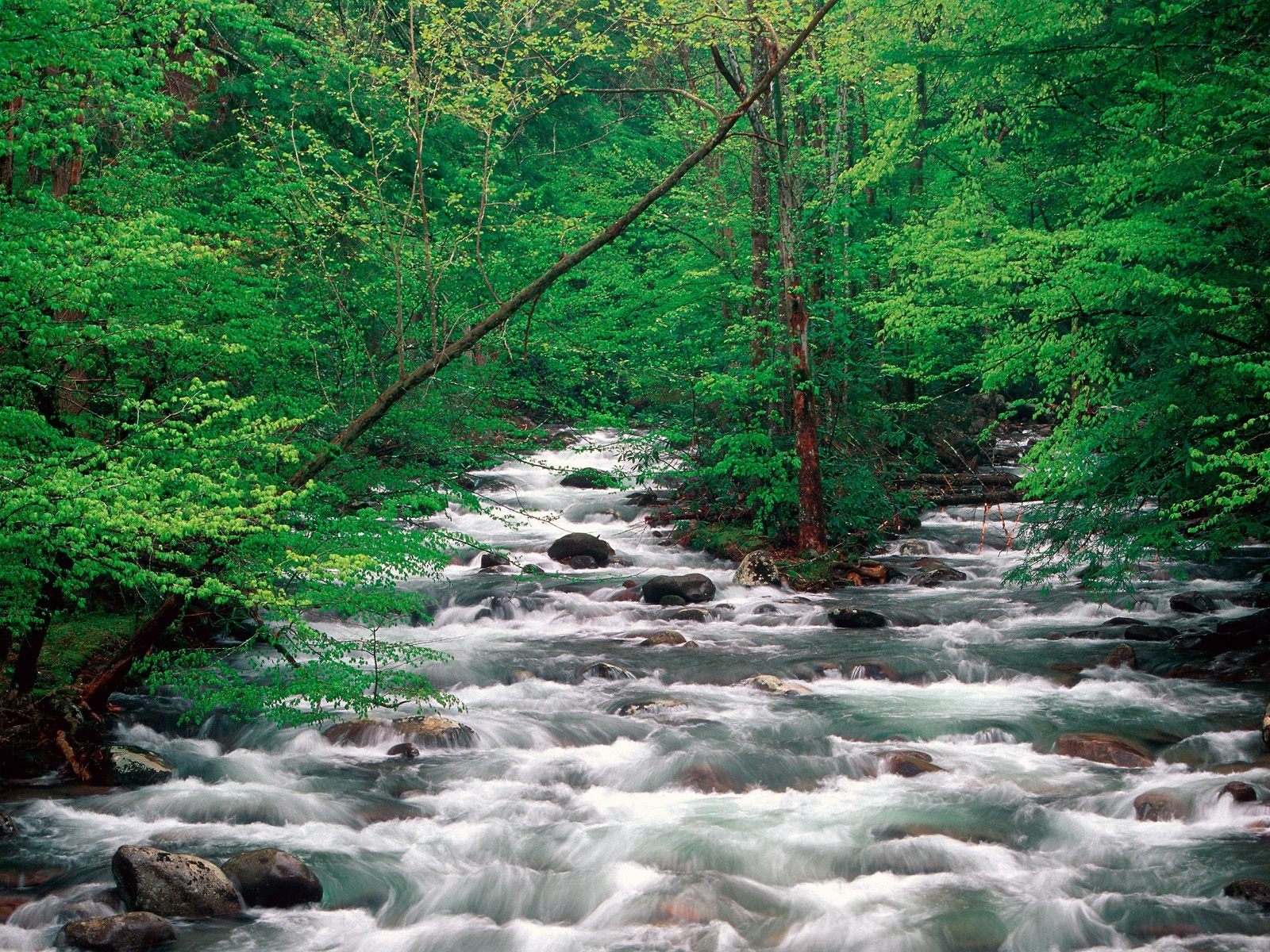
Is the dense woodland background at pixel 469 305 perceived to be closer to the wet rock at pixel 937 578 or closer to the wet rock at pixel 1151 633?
the wet rock at pixel 1151 633

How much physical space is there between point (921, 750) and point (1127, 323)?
4.86 m

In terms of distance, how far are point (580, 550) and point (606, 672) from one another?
607cm

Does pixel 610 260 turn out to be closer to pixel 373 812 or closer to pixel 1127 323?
pixel 1127 323

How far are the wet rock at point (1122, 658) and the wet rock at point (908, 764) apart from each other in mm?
3727

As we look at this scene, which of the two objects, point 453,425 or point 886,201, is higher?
point 886,201

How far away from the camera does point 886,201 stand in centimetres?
2294

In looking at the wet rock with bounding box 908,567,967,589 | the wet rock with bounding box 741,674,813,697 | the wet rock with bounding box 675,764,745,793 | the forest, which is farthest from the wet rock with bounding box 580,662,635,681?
the wet rock with bounding box 908,567,967,589

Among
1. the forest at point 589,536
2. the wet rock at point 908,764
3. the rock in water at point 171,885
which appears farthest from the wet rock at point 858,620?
the rock in water at point 171,885

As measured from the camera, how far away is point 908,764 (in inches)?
381

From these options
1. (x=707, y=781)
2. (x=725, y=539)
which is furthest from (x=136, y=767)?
(x=725, y=539)

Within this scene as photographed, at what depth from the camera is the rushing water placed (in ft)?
23.2

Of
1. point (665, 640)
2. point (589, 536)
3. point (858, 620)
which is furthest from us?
point (589, 536)

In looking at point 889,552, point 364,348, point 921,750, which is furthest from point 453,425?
point 889,552

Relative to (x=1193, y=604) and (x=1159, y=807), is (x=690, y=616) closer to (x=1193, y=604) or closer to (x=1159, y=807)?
(x=1193, y=604)
